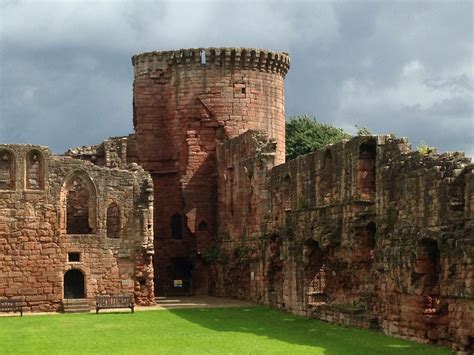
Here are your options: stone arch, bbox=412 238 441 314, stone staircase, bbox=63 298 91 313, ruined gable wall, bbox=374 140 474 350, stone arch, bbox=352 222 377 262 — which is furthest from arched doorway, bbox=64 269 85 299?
stone arch, bbox=412 238 441 314

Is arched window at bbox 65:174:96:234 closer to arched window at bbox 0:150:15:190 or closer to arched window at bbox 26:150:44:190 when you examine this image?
arched window at bbox 0:150:15:190

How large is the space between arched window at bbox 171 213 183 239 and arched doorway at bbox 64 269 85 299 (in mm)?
8217

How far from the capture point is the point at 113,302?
32594 millimetres

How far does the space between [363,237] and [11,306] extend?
12.1m

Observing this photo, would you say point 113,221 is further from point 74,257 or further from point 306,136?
point 306,136

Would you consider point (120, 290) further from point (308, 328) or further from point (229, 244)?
point (308, 328)

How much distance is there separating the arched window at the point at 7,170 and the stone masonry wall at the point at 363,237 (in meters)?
8.53

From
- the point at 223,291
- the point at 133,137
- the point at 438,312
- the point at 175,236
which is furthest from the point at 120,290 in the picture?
the point at 438,312

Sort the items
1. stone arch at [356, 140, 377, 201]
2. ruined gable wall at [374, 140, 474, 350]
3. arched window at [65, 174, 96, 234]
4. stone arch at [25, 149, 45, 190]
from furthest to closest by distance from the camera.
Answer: arched window at [65, 174, 96, 234] < stone arch at [25, 149, 45, 190] < stone arch at [356, 140, 377, 201] < ruined gable wall at [374, 140, 474, 350]

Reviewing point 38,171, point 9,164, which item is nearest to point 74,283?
point 38,171

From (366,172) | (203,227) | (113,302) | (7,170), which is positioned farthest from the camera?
(203,227)

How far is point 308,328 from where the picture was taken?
25.8 meters

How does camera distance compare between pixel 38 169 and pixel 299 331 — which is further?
pixel 38 169

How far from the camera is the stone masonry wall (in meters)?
21.2
